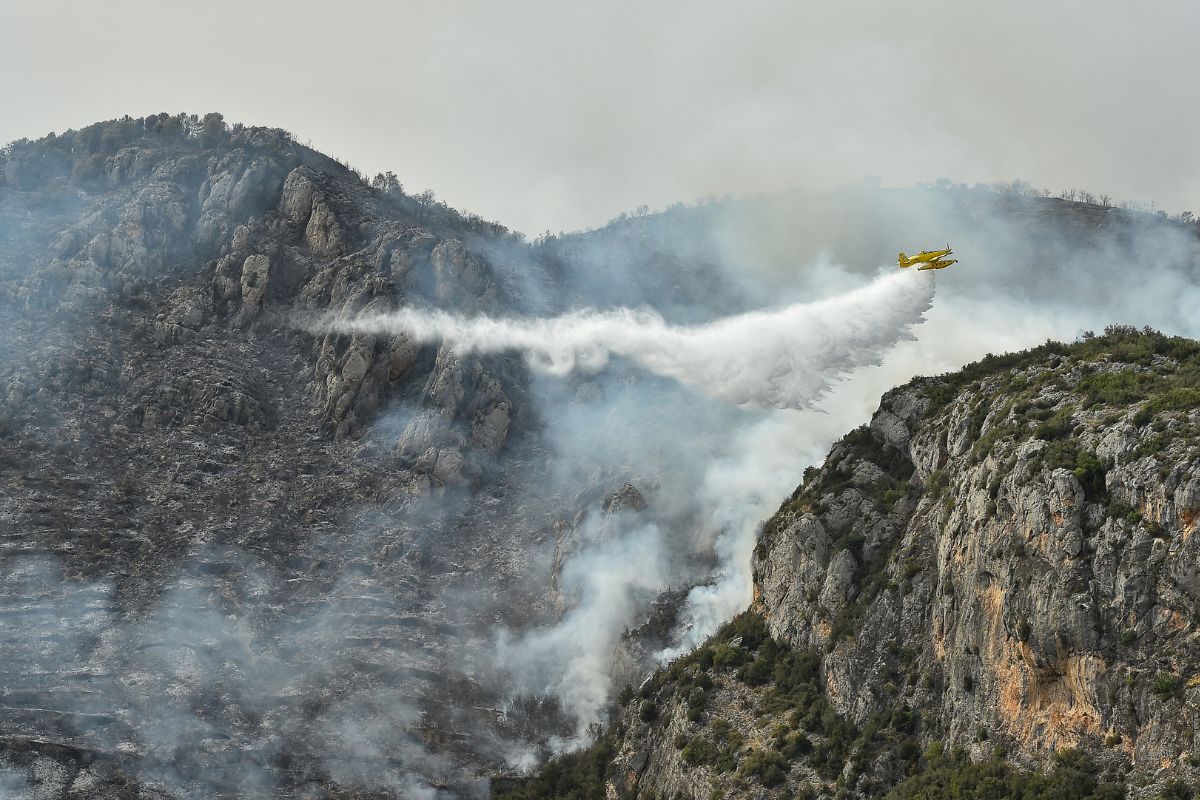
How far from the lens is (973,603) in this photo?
57844 millimetres

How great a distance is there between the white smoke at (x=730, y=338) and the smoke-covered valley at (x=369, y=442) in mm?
378

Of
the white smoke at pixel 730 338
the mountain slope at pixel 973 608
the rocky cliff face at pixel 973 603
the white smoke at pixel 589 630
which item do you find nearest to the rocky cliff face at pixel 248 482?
the white smoke at pixel 589 630

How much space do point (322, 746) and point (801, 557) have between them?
37.6m

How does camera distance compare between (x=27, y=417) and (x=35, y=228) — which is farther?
(x=35, y=228)

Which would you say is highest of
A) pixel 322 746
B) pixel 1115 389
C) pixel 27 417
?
pixel 1115 389

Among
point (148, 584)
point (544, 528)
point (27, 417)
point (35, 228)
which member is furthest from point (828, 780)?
point (35, 228)

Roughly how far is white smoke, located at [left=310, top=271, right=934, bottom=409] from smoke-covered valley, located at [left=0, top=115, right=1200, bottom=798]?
38cm

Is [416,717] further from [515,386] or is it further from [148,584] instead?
[515,386]

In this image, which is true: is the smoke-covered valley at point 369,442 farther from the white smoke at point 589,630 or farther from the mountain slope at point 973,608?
the mountain slope at point 973,608

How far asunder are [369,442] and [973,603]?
71626mm

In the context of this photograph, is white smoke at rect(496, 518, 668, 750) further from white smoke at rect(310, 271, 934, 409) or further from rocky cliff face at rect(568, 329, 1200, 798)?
white smoke at rect(310, 271, 934, 409)

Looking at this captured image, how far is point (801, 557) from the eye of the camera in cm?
7700

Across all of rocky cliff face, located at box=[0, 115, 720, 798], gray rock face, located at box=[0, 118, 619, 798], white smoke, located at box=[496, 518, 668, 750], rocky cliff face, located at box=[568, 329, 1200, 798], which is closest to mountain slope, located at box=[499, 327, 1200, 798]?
rocky cliff face, located at box=[568, 329, 1200, 798]

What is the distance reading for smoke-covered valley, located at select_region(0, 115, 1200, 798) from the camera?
281ft
